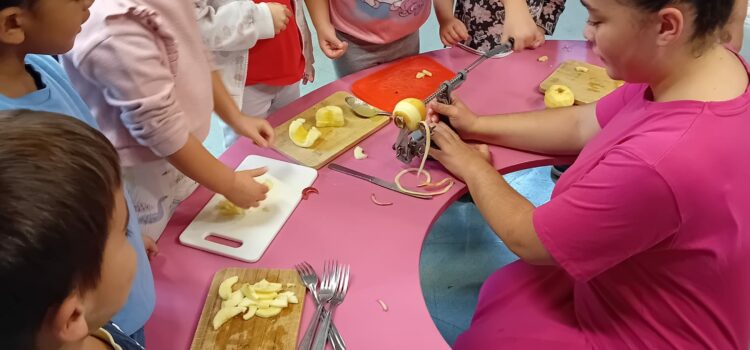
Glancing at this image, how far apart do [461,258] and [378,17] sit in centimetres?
88

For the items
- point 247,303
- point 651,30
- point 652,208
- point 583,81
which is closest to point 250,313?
point 247,303

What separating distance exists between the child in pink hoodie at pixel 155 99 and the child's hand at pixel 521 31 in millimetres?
765

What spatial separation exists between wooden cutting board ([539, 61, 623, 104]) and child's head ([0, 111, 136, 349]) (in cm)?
115

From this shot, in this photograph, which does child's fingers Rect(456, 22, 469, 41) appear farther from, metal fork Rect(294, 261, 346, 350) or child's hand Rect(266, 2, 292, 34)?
metal fork Rect(294, 261, 346, 350)

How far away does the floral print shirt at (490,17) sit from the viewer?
6.03 ft

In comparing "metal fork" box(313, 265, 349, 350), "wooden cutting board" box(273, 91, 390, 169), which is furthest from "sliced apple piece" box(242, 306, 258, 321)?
"wooden cutting board" box(273, 91, 390, 169)

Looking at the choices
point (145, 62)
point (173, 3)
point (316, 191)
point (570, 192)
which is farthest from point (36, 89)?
point (570, 192)

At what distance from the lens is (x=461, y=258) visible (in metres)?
2.13

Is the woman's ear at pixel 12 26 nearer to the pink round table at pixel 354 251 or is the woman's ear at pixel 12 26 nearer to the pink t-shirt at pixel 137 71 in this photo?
the pink t-shirt at pixel 137 71

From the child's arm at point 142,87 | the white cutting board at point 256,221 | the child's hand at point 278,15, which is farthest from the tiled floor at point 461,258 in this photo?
the child's arm at point 142,87

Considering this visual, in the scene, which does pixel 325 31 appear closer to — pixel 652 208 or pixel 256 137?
pixel 256 137

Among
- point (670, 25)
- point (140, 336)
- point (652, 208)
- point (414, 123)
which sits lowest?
point (140, 336)

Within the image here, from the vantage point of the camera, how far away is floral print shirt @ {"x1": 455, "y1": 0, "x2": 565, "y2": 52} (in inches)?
72.3

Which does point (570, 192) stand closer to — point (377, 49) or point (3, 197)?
point (3, 197)
